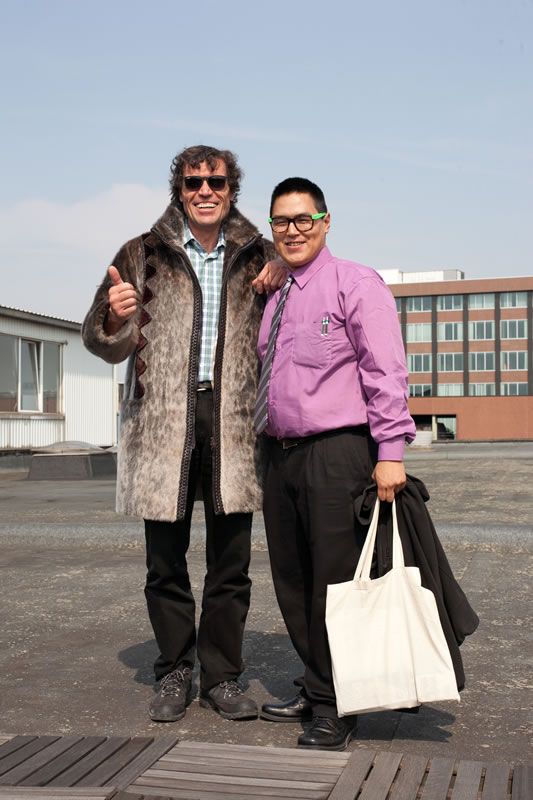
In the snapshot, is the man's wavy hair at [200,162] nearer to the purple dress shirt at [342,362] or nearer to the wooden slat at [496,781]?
the purple dress shirt at [342,362]

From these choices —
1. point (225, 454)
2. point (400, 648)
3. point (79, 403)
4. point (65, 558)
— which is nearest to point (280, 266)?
point (225, 454)

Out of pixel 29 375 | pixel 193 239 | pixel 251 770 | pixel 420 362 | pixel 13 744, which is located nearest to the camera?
Answer: pixel 251 770

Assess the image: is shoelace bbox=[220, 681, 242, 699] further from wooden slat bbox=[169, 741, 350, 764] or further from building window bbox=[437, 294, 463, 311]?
building window bbox=[437, 294, 463, 311]

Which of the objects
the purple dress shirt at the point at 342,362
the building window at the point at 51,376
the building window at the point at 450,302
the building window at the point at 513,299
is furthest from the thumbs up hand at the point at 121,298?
the building window at the point at 450,302

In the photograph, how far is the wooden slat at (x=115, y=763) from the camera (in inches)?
115

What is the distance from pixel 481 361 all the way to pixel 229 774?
316 feet

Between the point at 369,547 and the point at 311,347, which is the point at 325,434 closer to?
the point at 311,347

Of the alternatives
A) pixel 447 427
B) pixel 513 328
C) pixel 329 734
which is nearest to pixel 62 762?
pixel 329 734

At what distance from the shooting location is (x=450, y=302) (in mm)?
97938

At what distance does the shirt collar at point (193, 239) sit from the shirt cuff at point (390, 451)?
115 centimetres

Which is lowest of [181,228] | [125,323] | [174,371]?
[174,371]

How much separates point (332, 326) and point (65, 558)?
5.06m

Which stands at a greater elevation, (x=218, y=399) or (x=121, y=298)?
(x=121, y=298)

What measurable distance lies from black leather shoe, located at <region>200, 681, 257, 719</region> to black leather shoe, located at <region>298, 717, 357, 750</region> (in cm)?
37
